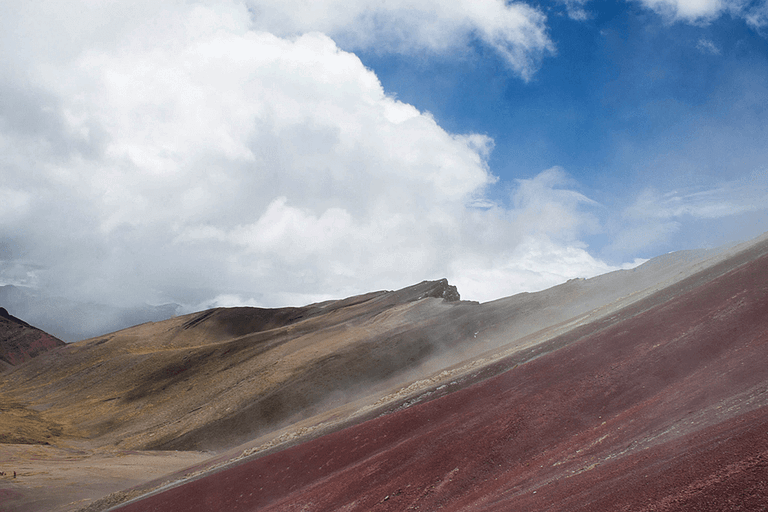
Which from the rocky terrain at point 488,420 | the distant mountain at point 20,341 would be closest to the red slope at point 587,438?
the rocky terrain at point 488,420

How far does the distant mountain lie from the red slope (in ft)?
478

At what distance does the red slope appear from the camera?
27.8ft

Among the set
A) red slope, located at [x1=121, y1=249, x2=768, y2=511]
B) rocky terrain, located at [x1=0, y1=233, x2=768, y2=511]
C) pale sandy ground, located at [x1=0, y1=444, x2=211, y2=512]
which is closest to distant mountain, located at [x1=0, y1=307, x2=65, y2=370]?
rocky terrain, located at [x1=0, y1=233, x2=768, y2=511]

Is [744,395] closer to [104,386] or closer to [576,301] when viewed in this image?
[576,301]

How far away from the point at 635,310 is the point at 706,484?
22.9 meters

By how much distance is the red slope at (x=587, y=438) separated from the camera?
8.46 m

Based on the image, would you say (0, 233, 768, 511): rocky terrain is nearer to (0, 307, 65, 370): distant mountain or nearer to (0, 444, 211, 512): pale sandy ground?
(0, 444, 211, 512): pale sandy ground

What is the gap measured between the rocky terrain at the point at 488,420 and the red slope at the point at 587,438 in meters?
0.08

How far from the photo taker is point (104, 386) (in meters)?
86.0

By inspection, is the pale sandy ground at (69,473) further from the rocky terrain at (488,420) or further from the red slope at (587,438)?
the red slope at (587,438)

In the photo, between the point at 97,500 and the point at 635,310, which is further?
the point at 97,500

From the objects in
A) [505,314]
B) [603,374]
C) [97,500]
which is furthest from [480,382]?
[505,314]

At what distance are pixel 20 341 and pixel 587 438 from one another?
179 metres

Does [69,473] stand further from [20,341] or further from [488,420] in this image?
[20,341]
